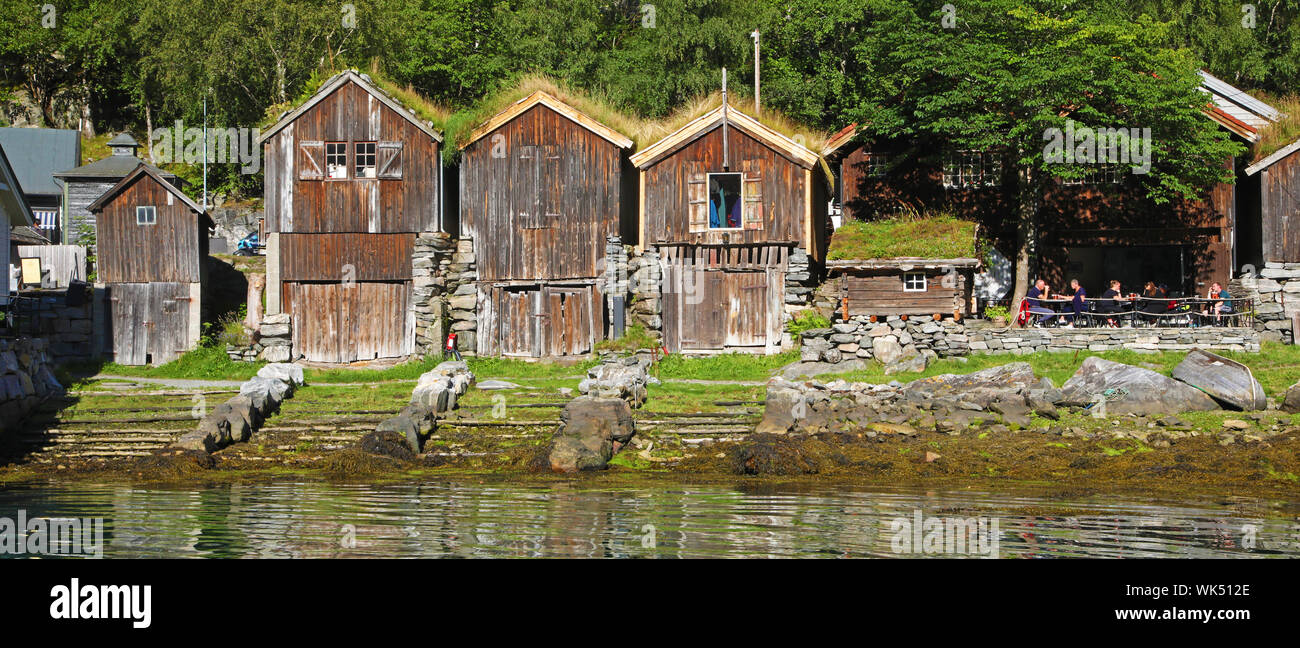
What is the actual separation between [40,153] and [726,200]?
41797 mm

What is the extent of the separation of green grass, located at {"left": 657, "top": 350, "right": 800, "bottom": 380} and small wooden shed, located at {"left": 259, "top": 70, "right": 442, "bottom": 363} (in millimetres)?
8701

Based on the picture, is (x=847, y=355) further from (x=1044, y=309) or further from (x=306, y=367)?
(x=306, y=367)

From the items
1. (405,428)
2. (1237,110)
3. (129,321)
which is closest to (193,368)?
(129,321)

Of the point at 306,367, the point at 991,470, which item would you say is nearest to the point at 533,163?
the point at 306,367

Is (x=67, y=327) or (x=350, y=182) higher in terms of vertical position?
(x=350, y=182)

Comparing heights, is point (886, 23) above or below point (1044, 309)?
above

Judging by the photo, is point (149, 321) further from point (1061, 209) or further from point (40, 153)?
point (1061, 209)

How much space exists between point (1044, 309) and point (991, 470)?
1464cm

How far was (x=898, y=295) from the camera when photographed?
115ft

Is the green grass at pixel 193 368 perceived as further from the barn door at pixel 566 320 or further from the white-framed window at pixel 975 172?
the white-framed window at pixel 975 172

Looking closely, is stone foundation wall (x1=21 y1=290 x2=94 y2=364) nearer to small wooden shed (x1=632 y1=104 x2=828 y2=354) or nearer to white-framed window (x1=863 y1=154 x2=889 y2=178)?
small wooden shed (x1=632 y1=104 x2=828 y2=354)

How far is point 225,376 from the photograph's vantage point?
112ft

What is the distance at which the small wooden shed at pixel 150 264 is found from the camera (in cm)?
3659

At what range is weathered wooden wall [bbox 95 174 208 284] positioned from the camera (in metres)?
37.1
